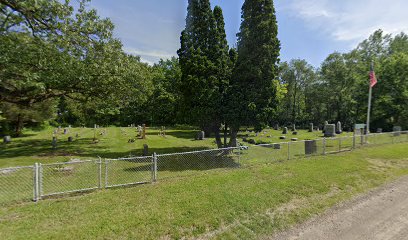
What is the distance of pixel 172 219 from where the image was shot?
19.6 ft

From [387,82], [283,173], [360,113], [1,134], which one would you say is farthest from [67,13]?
[360,113]

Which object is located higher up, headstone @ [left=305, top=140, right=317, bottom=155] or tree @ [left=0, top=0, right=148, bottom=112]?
tree @ [left=0, top=0, right=148, bottom=112]

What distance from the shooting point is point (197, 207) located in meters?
6.64

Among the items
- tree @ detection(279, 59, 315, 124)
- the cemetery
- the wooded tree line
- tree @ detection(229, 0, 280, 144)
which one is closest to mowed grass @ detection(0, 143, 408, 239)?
the cemetery

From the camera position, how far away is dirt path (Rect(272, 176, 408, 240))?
5.80 metres

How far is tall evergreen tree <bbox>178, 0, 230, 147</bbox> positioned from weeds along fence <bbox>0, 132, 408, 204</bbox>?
302 centimetres

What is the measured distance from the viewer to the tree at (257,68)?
49.0 ft

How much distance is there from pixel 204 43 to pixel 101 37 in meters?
6.63

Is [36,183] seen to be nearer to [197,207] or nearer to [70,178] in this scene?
[70,178]

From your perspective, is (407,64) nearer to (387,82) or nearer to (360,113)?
(387,82)

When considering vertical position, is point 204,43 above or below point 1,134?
above

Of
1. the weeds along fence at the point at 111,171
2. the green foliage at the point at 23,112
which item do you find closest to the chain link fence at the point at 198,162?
the weeds along fence at the point at 111,171

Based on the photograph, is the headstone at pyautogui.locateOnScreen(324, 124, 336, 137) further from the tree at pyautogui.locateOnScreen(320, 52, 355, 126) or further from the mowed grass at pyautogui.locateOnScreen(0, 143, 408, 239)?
the mowed grass at pyautogui.locateOnScreen(0, 143, 408, 239)

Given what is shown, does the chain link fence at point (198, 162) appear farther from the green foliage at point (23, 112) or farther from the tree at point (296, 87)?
the tree at point (296, 87)
